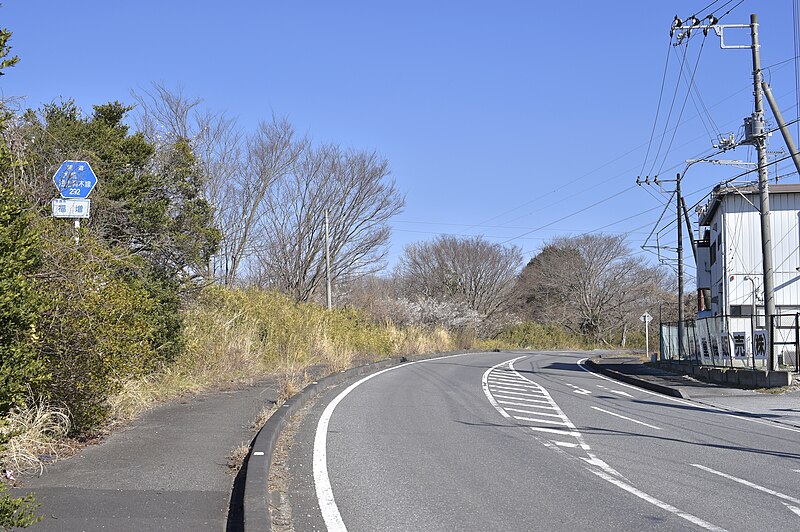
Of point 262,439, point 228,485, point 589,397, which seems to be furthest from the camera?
point 589,397

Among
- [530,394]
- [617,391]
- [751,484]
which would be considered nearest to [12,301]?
[751,484]

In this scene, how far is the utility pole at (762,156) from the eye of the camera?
68.8ft

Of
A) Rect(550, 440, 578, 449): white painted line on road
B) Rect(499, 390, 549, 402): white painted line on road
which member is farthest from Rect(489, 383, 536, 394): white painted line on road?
Rect(550, 440, 578, 449): white painted line on road

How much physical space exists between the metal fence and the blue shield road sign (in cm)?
1725

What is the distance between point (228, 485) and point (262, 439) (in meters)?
1.83

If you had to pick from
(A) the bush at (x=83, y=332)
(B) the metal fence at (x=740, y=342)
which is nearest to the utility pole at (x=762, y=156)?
(B) the metal fence at (x=740, y=342)

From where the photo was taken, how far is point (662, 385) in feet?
71.4

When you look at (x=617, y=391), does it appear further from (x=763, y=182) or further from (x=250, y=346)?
(x=250, y=346)

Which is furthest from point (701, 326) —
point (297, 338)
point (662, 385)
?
point (297, 338)

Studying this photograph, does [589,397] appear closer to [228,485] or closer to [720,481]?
[720,481]

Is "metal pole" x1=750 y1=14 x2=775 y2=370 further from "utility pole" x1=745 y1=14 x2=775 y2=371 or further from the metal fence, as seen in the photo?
the metal fence

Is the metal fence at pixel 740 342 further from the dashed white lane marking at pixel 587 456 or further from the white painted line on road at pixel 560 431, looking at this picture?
the white painted line on road at pixel 560 431

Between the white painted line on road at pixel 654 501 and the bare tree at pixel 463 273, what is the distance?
5629cm

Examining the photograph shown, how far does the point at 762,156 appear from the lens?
21344 millimetres
